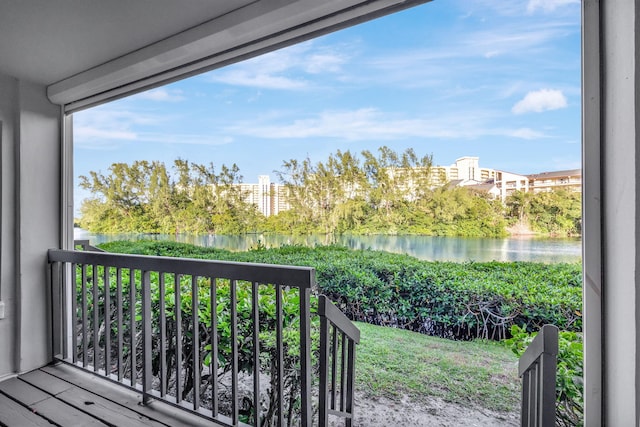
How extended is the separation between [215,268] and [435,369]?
1394mm

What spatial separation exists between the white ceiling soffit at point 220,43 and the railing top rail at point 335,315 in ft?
4.31

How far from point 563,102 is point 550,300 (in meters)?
0.91

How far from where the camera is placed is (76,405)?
6.98 feet

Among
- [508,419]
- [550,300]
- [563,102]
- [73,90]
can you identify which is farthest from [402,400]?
[73,90]

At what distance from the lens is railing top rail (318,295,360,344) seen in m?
1.52

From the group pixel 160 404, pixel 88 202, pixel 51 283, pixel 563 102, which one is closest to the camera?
pixel 563 102

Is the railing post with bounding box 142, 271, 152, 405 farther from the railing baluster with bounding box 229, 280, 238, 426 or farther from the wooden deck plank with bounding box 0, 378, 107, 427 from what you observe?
the railing baluster with bounding box 229, 280, 238, 426

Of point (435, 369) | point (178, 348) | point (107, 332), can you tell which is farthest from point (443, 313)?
point (107, 332)

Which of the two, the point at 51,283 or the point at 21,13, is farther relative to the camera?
the point at 51,283

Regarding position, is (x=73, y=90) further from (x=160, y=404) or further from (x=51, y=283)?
(x=160, y=404)

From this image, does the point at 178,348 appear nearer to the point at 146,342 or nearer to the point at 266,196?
the point at 146,342

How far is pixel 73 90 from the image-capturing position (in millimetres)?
2592

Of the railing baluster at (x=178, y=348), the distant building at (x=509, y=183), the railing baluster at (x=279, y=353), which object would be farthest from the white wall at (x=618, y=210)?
the railing baluster at (x=178, y=348)

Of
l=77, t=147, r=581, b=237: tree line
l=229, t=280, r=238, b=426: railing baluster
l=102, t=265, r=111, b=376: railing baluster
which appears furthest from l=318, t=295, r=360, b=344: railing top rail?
l=102, t=265, r=111, b=376: railing baluster
